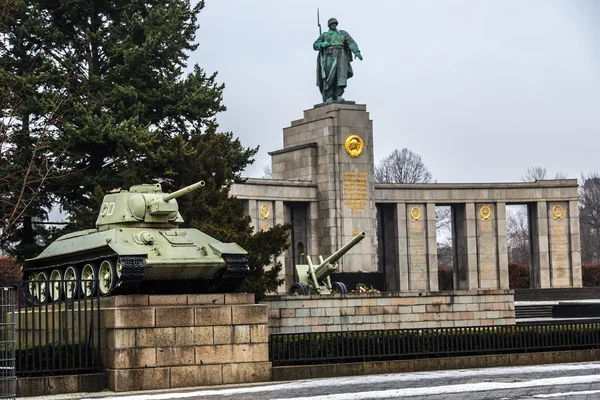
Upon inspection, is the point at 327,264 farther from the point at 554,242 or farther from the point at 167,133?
the point at 554,242

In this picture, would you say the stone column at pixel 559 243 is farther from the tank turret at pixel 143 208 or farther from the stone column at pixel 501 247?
the tank turret at pixel 143 208

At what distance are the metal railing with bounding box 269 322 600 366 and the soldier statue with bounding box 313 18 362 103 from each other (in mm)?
22745

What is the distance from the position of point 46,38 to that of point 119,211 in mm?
14173

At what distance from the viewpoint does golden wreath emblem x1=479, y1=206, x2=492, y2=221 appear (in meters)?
49.7

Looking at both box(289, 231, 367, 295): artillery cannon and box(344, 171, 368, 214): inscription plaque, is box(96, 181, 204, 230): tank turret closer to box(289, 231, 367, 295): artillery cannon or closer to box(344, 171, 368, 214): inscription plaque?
box(289, 231, 367, 295): artillery cannon

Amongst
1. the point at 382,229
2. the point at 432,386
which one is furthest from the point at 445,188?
the point at 432,386

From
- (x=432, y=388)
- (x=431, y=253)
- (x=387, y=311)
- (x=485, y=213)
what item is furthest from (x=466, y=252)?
(x=432, y=388)

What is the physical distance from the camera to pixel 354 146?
1753 inches

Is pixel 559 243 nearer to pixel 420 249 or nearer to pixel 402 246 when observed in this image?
pixel 420 249

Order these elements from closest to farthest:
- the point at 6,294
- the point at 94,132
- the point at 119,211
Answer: the point at 6,294
the point at 119,211
the point at 94,132

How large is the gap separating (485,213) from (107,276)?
31.8 meters

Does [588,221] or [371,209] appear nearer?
[371,209]

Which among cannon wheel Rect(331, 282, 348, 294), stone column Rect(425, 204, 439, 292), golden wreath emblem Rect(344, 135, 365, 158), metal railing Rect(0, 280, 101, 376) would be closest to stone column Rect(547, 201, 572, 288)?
stone column Rect(425, 204, 439, 292)

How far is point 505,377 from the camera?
1867 centimetres
